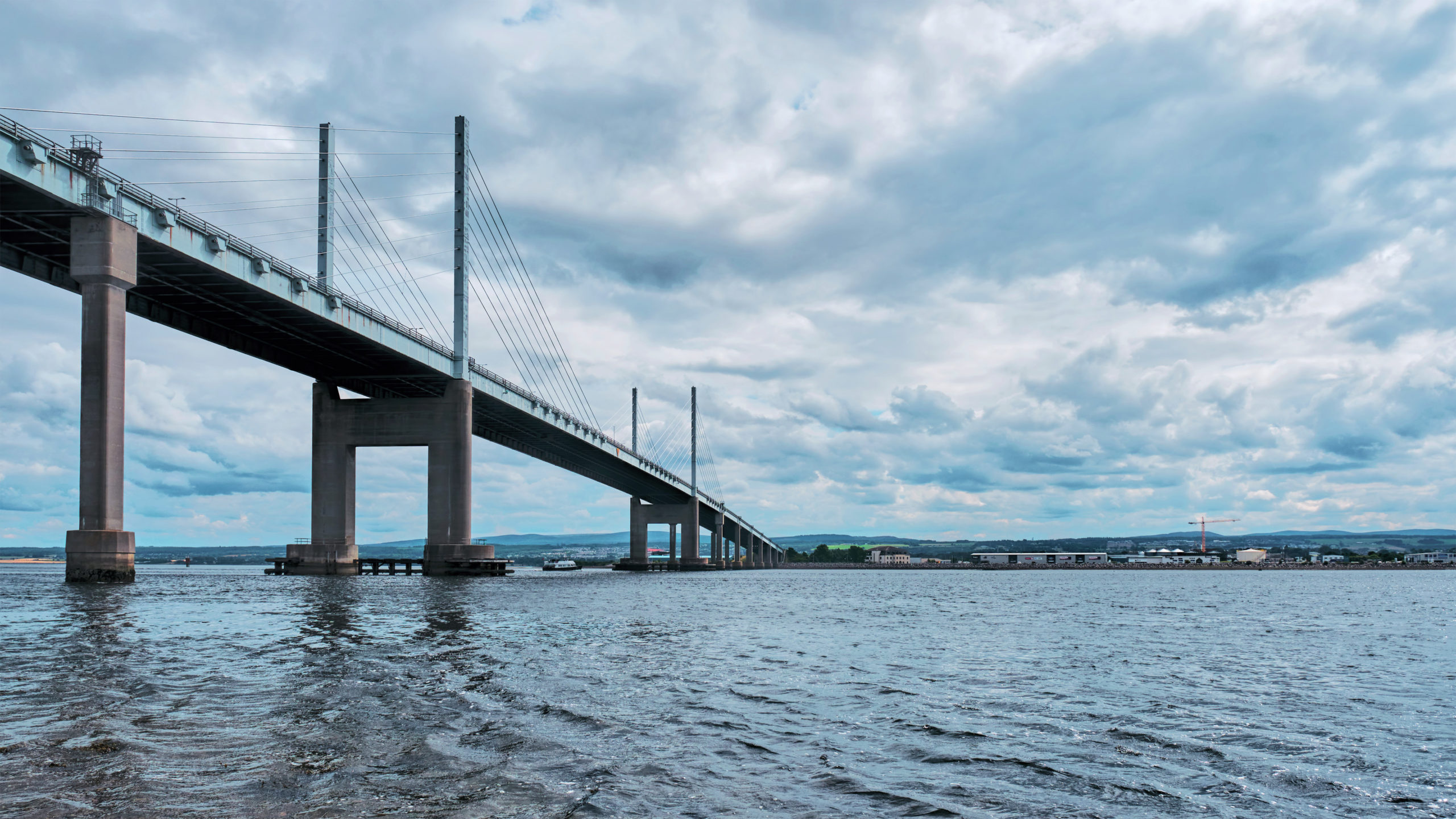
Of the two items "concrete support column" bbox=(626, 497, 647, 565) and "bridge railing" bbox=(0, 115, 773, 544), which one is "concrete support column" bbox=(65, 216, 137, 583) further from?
"concrete support column" bbox=(626, 497, 647, 565)

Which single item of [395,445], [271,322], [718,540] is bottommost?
[718,540]

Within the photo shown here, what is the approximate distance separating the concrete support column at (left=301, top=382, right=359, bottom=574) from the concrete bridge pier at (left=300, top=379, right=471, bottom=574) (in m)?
0.04

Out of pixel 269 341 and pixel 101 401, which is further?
pixel 269 341

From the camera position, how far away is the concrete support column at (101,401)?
37094mm

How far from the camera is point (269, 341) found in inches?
2388

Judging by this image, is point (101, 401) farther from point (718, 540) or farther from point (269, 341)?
point (718, 540)

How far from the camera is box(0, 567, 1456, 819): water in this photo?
8.14m

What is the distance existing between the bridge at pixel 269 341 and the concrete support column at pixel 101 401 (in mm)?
56

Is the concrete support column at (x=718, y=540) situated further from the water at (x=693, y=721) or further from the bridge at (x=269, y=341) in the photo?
the water at (x=693, y=721)

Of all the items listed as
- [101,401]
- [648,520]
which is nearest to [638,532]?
[648,520]

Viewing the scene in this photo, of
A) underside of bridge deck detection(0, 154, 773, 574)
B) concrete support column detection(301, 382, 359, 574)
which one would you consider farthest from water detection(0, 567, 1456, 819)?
concrete support column detection(301, 382, 359, 574)

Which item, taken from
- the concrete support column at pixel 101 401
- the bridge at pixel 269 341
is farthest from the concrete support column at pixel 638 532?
the concrete support column at pixel 101 401

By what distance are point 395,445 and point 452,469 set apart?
473cm

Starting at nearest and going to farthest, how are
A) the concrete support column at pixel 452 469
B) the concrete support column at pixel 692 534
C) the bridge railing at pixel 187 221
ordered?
the bridge railing at pixel 187 221
the concrete support column at pixel 452 469
the concrete support column at pixel 692 534
